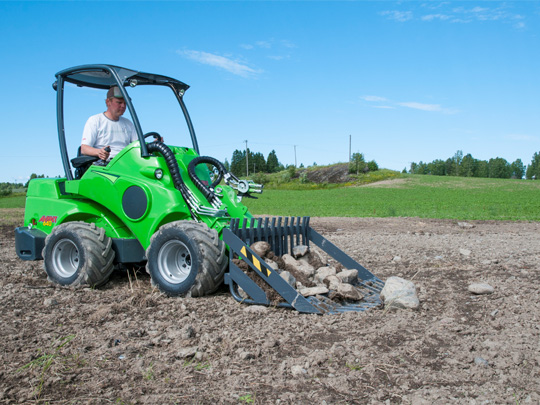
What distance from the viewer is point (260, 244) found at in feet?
17.8

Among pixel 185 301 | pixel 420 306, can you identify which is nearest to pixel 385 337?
pixel 420 306

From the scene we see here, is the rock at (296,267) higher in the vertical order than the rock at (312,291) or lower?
higher

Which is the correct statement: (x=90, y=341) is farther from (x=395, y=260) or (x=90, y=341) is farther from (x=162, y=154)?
(x=395, y=260)

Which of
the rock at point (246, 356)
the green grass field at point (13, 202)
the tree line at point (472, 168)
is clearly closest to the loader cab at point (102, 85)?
the rock at point (246, 356)

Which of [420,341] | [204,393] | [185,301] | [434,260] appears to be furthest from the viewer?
[434,260]

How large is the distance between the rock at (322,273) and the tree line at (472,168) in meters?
130

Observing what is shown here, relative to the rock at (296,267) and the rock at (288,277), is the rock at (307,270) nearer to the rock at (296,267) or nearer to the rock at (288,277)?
the rock at (296,267)

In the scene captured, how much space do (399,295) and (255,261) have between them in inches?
59.9

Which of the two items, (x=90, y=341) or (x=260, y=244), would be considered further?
(x=260, y=244)

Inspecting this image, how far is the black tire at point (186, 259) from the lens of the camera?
16.6ft

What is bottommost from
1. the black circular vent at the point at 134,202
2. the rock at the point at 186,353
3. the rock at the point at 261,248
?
the rock at the point at 186,353

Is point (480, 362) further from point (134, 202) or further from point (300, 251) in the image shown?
point (134, 202)

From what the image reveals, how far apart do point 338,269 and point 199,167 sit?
7.20 feet

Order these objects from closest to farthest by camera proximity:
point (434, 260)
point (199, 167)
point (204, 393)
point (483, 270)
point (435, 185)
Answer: point (204, 393) → point (199, 167) → point (483, 270) → point (434, 260) → point (435, 185)
